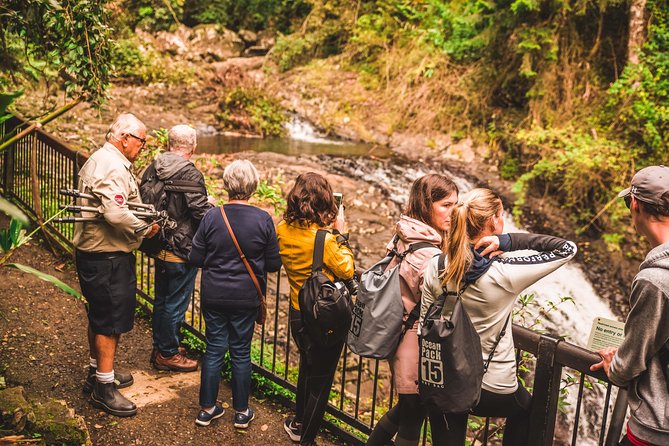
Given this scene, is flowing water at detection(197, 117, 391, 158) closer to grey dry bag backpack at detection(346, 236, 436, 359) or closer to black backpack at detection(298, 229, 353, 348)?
black backpack at detection(298, 229, 353, 348)

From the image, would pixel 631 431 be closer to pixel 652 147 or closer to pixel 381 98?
pixel 652 147

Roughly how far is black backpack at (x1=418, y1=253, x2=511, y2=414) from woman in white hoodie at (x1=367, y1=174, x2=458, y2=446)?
1.04 feet

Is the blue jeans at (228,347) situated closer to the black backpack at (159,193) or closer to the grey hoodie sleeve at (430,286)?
the black backpack at (159,193)

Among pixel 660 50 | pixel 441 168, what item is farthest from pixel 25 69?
pixel 660 50

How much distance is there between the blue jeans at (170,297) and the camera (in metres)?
4.78

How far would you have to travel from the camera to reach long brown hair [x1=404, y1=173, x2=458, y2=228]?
322 cm

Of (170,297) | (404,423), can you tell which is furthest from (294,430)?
(170,297)

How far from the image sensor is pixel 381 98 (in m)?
19.1

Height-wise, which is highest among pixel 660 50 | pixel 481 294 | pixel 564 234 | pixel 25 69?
pixel 660 50

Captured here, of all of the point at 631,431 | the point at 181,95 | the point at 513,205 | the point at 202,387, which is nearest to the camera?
the point at 631,431

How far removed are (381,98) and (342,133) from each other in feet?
6.74

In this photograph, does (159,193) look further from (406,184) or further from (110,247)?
(406,184)

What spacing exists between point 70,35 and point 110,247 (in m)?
2.63

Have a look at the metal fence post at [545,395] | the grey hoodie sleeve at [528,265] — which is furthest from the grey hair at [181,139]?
the metal fence post at [545,395]
